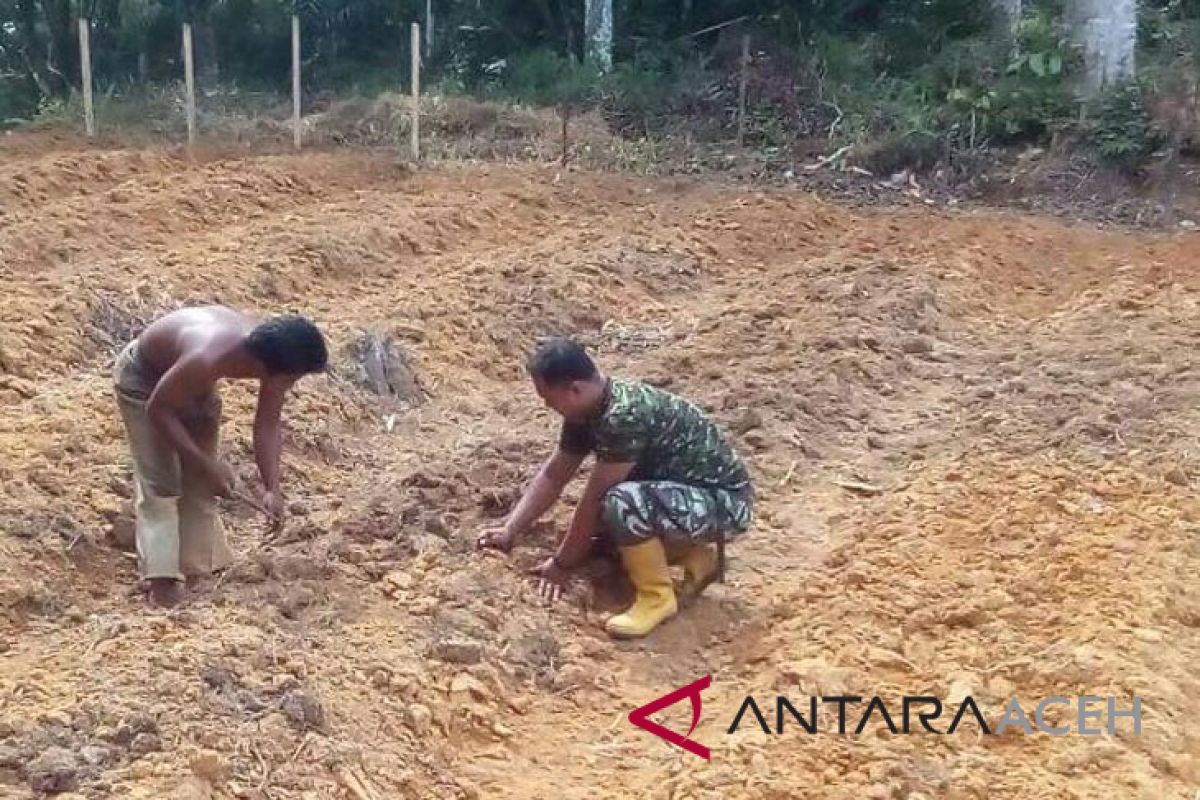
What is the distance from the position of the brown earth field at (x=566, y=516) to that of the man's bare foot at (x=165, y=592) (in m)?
0.12

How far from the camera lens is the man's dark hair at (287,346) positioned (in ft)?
13.7

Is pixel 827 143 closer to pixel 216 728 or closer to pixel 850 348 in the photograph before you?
pixel 850 348

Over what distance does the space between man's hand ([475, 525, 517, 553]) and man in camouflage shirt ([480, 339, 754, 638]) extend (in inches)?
1.2

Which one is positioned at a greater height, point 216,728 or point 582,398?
point 582,398

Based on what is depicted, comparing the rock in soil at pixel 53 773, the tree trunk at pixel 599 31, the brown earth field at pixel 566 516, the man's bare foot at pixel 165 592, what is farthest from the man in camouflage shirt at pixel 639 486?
the tree trunk at pixel 599 31

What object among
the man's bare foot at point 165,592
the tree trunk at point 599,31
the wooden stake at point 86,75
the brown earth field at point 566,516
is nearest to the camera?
the brown earth field at point 566,516

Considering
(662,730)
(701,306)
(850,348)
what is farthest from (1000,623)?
(701,306)

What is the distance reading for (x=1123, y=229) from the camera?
12.1 meters

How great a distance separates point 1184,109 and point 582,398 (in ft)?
35.3

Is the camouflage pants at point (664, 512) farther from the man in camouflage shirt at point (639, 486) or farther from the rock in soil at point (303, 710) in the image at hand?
the rock in soil at point (303, 710)

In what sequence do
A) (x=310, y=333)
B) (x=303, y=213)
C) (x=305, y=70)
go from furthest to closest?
(x=305, y=70), (x=303, y=213), (x=310, y=333)

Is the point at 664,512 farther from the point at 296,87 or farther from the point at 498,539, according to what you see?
the point at 296,87

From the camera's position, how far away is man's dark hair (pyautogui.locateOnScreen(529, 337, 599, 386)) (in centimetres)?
439

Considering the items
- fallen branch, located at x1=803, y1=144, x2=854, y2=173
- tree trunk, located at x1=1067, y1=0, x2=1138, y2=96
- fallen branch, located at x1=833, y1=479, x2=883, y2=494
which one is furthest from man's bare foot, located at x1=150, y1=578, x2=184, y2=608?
tree trunk, located at x1=1067, y1=0, x2=1138, y2=96
